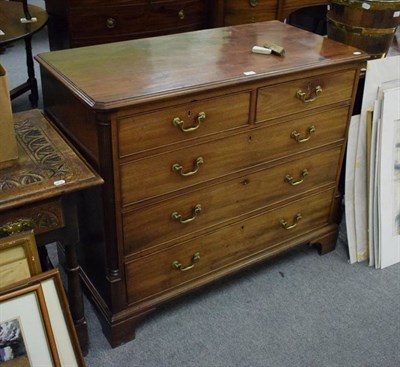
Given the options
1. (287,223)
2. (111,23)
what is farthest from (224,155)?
(111,23)

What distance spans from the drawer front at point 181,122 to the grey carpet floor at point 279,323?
727mm

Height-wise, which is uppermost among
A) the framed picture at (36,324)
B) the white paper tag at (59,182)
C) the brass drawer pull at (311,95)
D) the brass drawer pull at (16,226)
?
the brass drawer pull at (311,95)

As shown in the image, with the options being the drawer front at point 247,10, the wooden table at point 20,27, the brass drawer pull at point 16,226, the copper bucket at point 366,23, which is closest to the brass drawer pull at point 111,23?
the wooden table at point 20,27

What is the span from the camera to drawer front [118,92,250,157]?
4.96ft

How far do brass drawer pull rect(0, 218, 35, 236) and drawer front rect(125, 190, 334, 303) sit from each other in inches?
16.7

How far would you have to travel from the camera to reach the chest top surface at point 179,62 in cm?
153

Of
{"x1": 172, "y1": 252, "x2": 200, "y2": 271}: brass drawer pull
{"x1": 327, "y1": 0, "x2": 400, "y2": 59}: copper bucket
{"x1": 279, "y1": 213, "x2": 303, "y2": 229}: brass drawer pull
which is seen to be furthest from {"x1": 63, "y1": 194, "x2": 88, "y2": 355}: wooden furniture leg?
{"x1": 327, "y1": 0, "x2": 400, "y2": 59}: copper bucket

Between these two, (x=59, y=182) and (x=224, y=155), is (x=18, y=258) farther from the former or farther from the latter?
(x=224, y=155)

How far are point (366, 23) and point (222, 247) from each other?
1063 mm

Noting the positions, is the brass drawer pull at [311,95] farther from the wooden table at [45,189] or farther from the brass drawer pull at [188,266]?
the wooden table at [45,189]

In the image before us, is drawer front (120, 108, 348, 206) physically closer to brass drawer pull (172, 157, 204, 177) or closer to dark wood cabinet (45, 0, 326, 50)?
brass drawer pull (172, 157, 204, 177)

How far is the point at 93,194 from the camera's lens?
165 cm

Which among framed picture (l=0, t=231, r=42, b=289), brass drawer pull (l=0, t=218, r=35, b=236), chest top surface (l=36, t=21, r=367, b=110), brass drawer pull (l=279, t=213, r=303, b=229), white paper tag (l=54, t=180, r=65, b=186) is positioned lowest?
brass drawer pull (l=279, t=213, r=303, b=229)

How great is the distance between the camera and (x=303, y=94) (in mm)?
1849
